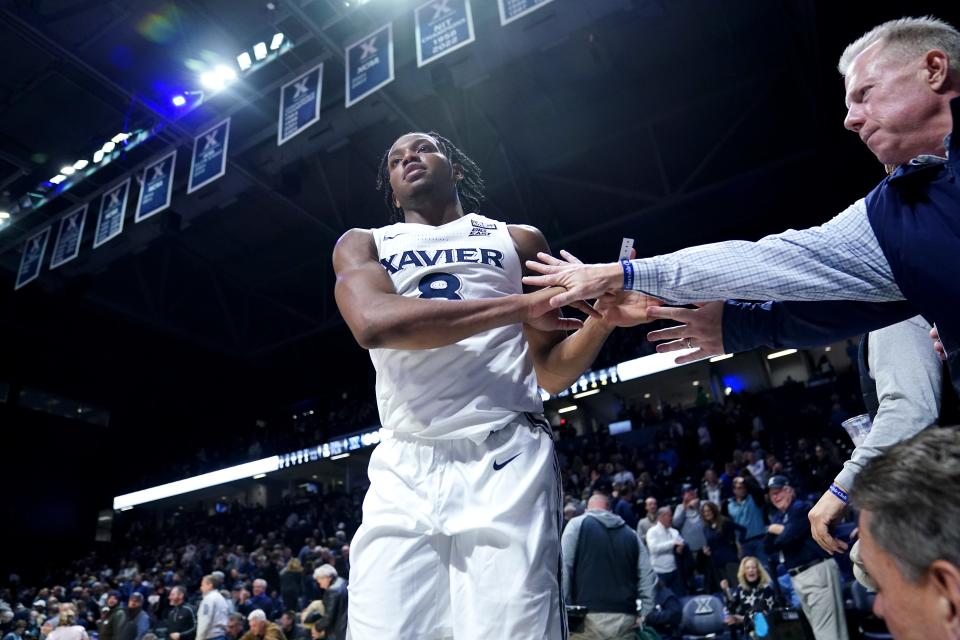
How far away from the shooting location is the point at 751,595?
5590 mm

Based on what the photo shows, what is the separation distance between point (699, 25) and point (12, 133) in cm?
1132

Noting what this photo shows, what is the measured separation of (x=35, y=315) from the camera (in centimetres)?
1750

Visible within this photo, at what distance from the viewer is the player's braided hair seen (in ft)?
8.90

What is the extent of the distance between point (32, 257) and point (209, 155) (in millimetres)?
5005

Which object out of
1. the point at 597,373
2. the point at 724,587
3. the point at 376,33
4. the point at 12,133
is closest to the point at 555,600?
the point at 724,587

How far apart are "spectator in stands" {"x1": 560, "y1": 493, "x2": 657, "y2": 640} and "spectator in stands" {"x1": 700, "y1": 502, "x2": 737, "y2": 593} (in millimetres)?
2816

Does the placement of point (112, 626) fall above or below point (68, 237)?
below

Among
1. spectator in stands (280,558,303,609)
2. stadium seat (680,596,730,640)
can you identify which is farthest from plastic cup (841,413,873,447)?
spectator in stands (280,558,303,609)

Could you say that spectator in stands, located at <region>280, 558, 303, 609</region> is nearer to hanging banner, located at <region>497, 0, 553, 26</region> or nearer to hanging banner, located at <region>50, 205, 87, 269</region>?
hanging banner, located at <region>50, 205, 87, 269</region>

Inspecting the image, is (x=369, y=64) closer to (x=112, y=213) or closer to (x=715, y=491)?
(x=112, y=213)

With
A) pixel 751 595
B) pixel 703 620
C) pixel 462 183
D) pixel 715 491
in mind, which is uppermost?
pixel 462 183

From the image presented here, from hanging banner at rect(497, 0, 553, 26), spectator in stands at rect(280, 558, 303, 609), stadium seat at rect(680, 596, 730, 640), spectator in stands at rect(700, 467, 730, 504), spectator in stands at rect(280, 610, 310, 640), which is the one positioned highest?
hanging banner at rect(497, 0, 553, 26)

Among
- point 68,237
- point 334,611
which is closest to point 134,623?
point 334,611

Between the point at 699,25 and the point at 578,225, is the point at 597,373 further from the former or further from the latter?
the point at 699,25
